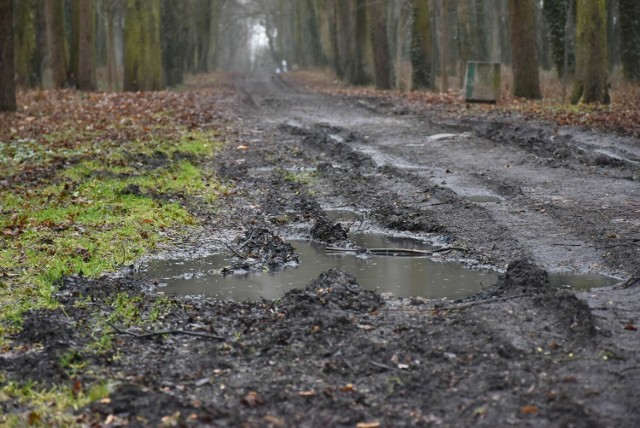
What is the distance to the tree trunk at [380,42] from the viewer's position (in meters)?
32.6

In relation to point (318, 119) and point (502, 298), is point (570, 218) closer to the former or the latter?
point (502, 298)

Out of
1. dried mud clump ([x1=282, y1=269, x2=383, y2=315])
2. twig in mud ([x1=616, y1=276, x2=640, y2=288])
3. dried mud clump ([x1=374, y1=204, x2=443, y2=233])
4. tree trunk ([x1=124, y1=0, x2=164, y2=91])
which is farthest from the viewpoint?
tree trunk ([x1=124, y1=0, x2=164, y2=91])

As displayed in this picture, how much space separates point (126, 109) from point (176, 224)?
44.9 feet

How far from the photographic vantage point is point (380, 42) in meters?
33.0

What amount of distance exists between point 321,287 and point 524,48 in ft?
57.7

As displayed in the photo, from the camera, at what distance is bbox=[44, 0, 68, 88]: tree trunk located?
28.1 m

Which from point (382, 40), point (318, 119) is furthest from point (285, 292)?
point (382, 40)

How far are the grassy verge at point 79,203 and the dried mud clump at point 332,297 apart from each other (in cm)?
101

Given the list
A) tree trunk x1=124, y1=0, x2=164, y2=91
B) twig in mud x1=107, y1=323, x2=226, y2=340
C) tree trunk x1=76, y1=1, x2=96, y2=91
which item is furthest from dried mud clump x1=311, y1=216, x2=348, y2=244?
tree trunk x1=124, y1=0, x2=164, y2=91

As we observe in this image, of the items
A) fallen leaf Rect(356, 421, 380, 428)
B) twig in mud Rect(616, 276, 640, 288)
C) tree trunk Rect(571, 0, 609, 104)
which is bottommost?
fallen leaf Rect(356, 421, 380, 428)

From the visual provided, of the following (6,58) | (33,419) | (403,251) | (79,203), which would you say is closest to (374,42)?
(6,58)

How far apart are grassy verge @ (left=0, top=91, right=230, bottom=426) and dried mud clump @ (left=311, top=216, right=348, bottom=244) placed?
153cm

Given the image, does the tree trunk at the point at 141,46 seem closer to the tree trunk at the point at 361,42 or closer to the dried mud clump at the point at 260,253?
the tree trunk at the point at 361,42

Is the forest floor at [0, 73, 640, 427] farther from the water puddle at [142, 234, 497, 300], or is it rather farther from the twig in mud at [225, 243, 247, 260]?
the water puddle at [142, 234, 497, 300]
